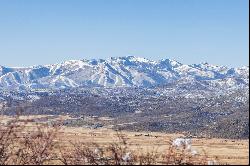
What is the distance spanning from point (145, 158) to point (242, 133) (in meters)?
142

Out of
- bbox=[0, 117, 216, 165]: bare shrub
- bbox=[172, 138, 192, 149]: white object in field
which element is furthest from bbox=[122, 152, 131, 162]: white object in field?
bbox=[172, 138, 192, 149]: white object in field

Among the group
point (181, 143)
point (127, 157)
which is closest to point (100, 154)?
point (127, 157)

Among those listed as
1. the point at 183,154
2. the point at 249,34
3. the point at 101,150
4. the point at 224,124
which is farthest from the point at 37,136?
the point at 224,124

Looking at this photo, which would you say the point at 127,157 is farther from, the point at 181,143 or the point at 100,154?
the point at 100,154

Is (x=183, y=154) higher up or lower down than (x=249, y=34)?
lower down

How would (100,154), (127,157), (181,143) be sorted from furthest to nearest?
1. (100,154)
2. (181,143)
3. (127,157)

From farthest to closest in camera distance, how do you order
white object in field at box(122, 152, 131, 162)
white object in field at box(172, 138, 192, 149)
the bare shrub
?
white object in field at box(172, 138, 192, 149) → the bare shrub → white object in field at box(122, 152, 131, 162)

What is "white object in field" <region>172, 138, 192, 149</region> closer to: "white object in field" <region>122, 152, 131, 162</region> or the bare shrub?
the bare shrub

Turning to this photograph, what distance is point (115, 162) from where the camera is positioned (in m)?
8.88

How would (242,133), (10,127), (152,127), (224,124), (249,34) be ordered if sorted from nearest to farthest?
(249,34) → (10,127) → (242,133) → (224,124) → (152,127)

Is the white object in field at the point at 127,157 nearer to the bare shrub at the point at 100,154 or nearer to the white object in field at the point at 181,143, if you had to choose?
the bare shrub at the point at 100,154

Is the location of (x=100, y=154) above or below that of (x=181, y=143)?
below

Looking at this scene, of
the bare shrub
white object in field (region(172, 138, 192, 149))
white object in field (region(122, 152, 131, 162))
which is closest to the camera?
white object in field (region(122, 152, 131, 162))

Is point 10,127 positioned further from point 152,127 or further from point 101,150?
point 152,127
